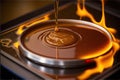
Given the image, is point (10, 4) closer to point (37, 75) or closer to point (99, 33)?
point (99, 33)

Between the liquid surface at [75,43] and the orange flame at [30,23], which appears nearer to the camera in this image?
the liquid surface at [75,43]

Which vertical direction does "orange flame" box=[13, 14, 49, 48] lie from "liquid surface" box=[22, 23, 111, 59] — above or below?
above

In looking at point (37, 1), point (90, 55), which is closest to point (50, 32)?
point (90, 55)

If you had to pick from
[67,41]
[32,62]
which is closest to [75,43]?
[67,41]

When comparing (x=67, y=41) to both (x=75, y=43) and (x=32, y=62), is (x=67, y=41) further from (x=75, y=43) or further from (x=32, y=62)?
(x=32, y=62)

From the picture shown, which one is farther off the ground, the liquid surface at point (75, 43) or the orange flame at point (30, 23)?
the orange flame at point (30, 23)
